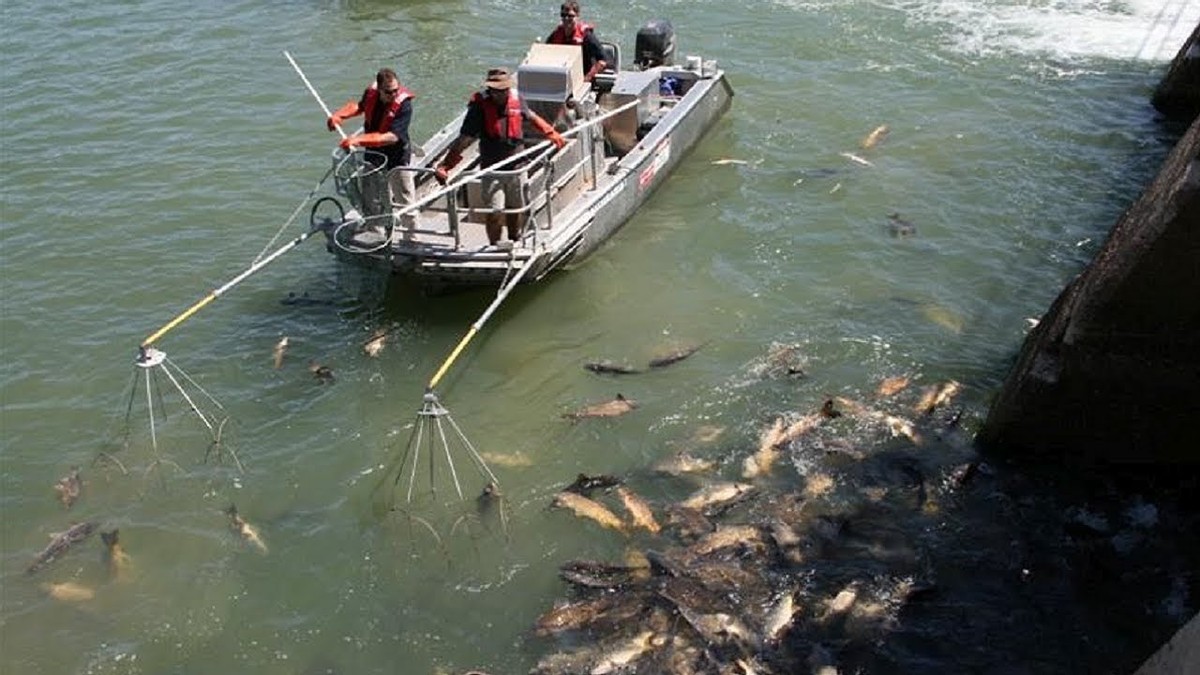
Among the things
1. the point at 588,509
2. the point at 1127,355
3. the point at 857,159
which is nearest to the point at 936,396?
the point at 1127,355

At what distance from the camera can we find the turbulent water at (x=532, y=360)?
31.2ft

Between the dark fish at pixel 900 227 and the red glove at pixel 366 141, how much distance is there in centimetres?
719

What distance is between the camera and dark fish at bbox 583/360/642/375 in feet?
41.0

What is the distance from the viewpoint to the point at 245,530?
412 inches

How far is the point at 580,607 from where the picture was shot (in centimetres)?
933

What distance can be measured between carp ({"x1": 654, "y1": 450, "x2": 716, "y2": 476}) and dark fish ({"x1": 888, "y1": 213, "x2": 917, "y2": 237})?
567 cm

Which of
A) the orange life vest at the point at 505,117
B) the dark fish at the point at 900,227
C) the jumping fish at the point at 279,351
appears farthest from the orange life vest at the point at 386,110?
the dark fish at the point at 900,227

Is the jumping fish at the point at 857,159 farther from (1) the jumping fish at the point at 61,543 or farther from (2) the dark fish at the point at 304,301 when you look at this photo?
(1) the jumping fish at the point at 61,543

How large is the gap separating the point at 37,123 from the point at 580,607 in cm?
1417

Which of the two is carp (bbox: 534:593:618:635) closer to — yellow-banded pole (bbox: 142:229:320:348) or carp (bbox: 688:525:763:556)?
carp (bbox: 688:525:763:556)

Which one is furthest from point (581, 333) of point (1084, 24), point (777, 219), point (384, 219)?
point (1084, 24)

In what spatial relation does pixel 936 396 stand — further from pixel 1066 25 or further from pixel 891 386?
pixel 1066 25

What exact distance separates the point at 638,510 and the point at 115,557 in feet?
16.3

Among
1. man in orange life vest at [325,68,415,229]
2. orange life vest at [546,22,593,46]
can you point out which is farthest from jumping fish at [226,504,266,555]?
orange life vest at [546,22,593,46]
